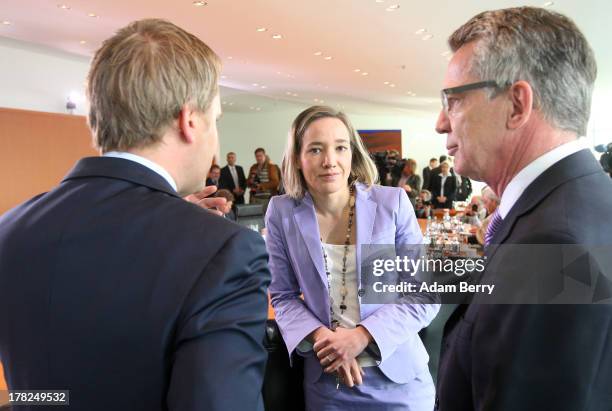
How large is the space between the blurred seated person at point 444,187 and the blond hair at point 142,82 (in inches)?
442

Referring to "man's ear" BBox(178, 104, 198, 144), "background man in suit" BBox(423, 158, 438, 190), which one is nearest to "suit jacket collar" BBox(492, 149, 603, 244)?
"man's ear" BBox(178, 104, 198, 144)

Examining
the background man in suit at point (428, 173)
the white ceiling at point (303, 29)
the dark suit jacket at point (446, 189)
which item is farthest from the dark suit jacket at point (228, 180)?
the dark suit jacket at point (446, 189)

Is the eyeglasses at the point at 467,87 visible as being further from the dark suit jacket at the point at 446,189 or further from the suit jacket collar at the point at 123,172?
the dark suit jacket at the point at 446,189

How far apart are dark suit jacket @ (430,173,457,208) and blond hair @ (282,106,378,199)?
10243 millimetres

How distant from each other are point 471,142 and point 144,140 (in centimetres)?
65

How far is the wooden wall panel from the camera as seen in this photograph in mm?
8195

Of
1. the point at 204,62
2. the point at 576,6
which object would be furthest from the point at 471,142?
the point at 576,6

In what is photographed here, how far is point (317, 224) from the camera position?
1.65 m

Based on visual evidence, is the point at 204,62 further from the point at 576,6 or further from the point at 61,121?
the point at 61,121

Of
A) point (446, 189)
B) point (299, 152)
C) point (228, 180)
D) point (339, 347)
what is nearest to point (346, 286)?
point (339, 347)

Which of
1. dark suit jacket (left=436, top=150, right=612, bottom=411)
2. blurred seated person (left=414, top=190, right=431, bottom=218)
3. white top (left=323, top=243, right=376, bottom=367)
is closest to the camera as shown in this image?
dark suit jacket (left=436, top=150, right=612, bottom=411)

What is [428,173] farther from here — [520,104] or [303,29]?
[520,104]

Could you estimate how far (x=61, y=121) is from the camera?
8.77 metres

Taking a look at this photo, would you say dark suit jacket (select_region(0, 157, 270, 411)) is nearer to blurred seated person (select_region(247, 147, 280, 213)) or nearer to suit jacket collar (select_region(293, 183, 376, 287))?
suit jacket collar (select_region(293, 183, 376, 287))
